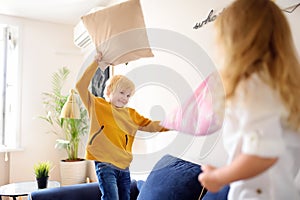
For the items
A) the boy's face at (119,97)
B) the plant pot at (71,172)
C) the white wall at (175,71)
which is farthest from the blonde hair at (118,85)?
the plant pot at (71,172)

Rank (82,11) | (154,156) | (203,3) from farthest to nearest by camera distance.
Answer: (82,11)
(154,156)
(203,3)

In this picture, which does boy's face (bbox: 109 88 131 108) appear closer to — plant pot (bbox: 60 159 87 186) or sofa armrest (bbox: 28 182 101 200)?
sofa armrest (bbox: 28 182 101 200)

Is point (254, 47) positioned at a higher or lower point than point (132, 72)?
lower

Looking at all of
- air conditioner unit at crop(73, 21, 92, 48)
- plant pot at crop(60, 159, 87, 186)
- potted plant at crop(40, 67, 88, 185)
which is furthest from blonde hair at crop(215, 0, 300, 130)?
plant pot at crop(60, 159, 87, 186)

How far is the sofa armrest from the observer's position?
6.61ft

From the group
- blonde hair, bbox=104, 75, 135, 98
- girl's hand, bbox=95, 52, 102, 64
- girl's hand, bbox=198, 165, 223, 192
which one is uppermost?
girl's hand, bbox=95, 52, 102, 64

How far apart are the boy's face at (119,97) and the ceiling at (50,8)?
183 centimetres

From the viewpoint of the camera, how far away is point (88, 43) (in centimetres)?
320

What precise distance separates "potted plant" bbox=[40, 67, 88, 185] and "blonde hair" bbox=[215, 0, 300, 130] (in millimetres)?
2739

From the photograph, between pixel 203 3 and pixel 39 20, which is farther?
pixel 39 20

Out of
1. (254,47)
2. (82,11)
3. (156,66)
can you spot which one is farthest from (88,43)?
(254,47)

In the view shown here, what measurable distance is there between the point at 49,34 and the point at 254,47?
349 cm

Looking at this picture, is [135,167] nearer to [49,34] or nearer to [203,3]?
[203,3]

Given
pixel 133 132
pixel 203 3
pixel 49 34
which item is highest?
pixel 49 34
